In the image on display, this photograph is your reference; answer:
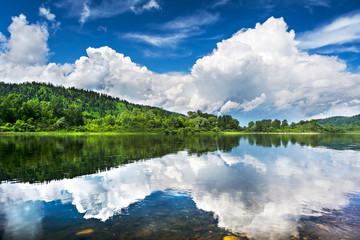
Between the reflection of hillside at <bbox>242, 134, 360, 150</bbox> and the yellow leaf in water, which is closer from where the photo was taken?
the yellow leaf in water

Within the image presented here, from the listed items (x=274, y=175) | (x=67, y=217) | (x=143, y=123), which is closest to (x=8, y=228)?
(x=67, y=217)

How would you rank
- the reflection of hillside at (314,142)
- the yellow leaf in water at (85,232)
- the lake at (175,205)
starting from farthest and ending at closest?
the reflection of hillside at (314,142) < the lake at (175,205) < the yellow leaf in water at (85,232)

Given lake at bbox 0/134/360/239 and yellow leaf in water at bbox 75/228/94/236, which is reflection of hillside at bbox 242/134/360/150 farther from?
yellow leaf in water at bbox 75/228/94/236

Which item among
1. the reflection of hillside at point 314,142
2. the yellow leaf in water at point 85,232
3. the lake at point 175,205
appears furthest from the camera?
the reflection of hillside at point 314,142

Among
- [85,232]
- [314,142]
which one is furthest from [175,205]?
[314,142]

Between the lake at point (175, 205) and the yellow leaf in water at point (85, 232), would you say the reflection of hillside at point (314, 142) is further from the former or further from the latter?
the yellow leaf in water at point (85, 232)

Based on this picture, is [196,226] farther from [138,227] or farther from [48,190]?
[48,190]

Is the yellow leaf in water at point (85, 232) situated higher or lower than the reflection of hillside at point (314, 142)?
lower

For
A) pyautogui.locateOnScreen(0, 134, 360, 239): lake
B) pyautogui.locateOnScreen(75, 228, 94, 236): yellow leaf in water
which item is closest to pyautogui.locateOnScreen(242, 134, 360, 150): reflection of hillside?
pyautogui.locateOnScreen(0, 134, 360, 239): lake

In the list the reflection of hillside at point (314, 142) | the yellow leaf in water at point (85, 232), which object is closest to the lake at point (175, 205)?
the yellow leaf in water at point (85, 232)

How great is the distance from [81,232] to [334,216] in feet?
45.1

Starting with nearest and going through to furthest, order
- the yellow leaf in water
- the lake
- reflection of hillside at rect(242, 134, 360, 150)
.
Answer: the yellow leaf in water → the lake → reflection of hillside at rect(242, 134, 360, 150)

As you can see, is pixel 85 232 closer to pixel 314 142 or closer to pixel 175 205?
pixel 175 205

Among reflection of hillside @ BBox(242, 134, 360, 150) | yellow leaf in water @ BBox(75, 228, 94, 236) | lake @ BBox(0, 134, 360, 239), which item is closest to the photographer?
yellow leaf in water @ BBox(75, 228, 94, 236)
